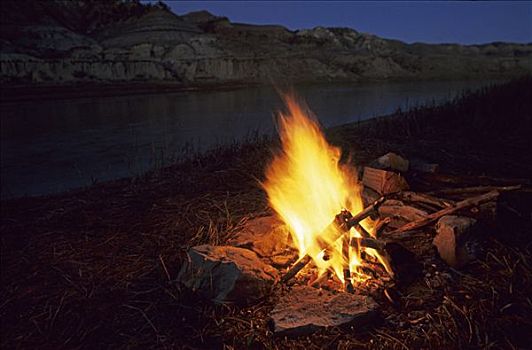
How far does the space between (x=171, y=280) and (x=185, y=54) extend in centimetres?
2224

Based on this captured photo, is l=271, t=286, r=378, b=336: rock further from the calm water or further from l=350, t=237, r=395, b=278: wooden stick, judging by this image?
the calm water

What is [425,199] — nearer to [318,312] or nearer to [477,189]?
[477,189]

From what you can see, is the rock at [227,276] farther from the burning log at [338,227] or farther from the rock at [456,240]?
the rock at [456,240]

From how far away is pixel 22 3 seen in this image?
2073 cm

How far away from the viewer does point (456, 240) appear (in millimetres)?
2105

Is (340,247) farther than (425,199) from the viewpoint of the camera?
No

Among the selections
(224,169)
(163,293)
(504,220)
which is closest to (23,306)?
(163,293)

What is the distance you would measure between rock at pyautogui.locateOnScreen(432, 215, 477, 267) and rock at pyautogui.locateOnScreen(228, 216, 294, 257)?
88 cm

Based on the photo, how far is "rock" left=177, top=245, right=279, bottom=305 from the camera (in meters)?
2.01

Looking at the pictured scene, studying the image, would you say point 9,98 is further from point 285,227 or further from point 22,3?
point 285,227

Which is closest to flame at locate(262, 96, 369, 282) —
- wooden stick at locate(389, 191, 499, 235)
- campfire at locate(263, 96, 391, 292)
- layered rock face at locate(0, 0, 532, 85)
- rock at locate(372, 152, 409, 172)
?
campfire at locate(263, 96, 391, 292)

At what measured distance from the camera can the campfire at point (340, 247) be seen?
1.97 m

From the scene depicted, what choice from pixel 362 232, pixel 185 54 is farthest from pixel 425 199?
pixel 185 54

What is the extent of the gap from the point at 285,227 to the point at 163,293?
839 millimetres
